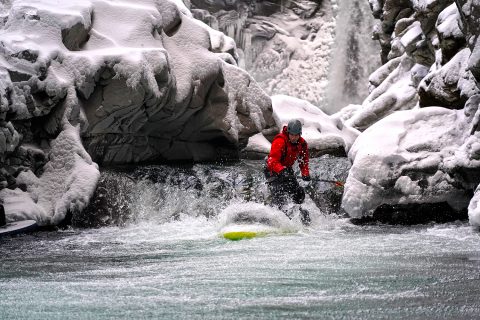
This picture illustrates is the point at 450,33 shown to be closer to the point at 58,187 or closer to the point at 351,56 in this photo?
the point at 58,187

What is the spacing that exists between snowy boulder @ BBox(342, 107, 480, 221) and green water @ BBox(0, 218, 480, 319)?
467mm

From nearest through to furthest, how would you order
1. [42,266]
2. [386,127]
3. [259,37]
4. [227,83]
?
[42,266] < [386,127] < [227,83] < [259,37]

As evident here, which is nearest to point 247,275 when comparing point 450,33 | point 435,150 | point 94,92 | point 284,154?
point 284,154

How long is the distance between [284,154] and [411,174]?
1.68 metres

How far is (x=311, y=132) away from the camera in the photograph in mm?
15906

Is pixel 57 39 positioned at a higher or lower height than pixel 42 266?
higher

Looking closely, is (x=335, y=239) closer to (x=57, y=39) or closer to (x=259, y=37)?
(x=57, y=39)

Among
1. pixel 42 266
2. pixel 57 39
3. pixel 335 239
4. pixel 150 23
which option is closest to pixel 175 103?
pixel 150 23

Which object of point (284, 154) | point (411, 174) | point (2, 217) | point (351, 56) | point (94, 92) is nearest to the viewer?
point (2, 217)

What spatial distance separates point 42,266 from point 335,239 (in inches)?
126

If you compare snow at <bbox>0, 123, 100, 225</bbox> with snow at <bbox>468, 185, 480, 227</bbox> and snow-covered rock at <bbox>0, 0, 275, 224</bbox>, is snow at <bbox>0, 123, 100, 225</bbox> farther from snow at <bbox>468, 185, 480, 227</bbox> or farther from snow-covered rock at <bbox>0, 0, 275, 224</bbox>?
snow at <bbox>468, 185, 480, 227</bbox>

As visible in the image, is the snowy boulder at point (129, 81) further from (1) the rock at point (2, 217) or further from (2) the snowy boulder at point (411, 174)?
(2) the snowy boulder at point (411, 174)

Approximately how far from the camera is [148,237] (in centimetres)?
873

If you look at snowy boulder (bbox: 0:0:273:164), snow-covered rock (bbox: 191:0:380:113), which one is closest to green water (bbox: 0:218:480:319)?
snowy boulder (bbox: 0:0:273:164)
